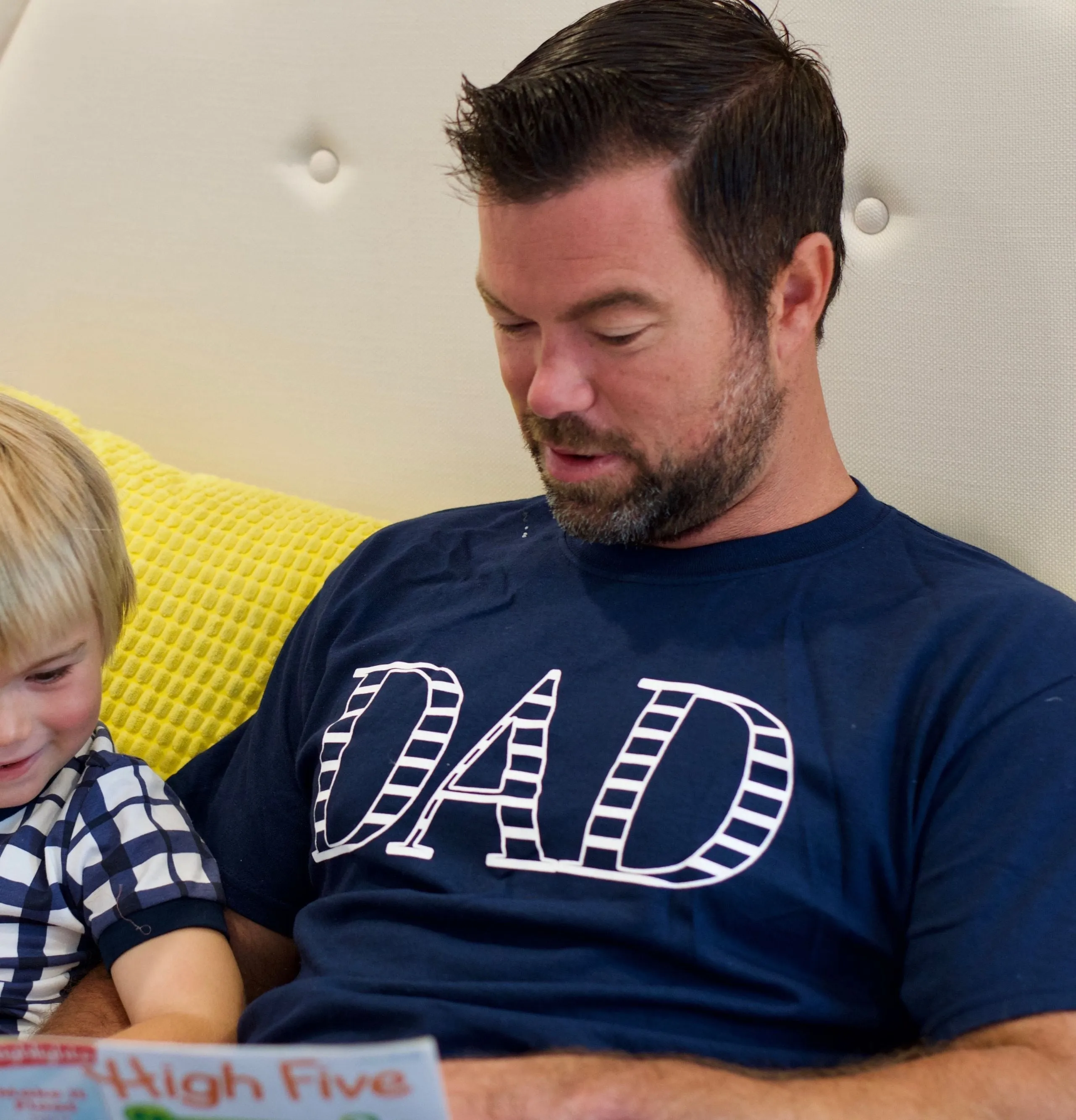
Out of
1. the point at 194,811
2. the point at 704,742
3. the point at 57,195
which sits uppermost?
the point at 57,195

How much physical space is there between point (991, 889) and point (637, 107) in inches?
21.0

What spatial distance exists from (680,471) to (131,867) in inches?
19.0

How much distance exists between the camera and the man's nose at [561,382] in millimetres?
881

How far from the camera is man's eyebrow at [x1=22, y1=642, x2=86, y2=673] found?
879 mm

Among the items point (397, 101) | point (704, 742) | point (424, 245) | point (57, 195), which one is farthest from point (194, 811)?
point (57, 195)

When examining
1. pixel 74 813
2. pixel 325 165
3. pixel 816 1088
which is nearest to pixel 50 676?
pixel 74 813

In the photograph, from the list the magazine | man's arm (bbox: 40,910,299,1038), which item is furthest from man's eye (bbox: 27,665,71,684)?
the magazine

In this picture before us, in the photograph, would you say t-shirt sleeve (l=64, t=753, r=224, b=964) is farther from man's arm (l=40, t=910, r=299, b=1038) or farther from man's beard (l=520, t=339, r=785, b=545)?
man's beard (l=520, t=339, r=785, b=545)

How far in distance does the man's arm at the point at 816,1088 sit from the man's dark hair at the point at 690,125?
489 millimetres

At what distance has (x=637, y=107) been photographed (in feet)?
2.79

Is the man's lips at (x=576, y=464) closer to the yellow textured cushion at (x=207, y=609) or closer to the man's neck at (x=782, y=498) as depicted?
the man's neck at (x=782, y=498)

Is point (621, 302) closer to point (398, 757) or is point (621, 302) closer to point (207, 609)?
point (398, 757)

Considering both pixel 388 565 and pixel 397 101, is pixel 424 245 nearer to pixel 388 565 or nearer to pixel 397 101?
pixel 397 101

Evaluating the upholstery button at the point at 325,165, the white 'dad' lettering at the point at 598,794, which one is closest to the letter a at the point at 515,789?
the white 'dad' lettering at the point at 598,794
